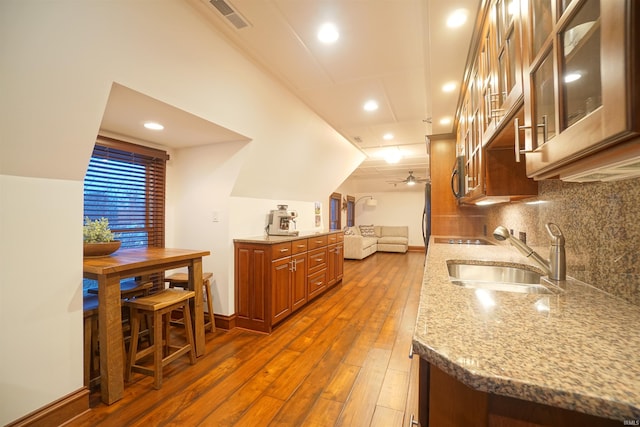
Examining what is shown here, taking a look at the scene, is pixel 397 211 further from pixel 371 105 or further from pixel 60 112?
pixel 60 112

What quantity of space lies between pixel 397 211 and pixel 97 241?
881 cm

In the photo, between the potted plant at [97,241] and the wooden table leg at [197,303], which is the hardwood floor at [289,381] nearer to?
the wooden table leg at [197,303]

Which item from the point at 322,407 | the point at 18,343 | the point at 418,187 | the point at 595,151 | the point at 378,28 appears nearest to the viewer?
the point at 595,151

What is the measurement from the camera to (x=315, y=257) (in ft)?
12.6

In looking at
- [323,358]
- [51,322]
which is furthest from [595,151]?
[51,322]

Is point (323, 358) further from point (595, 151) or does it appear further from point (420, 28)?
point (420, 28)

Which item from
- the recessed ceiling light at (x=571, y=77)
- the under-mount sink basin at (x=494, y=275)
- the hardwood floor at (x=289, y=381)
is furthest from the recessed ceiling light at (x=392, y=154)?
the recessed ceiling light at (x=571, y=77)

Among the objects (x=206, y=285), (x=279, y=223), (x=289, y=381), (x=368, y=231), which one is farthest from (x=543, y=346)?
(x=368, y=231)

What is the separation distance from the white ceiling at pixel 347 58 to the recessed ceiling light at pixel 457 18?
3cm

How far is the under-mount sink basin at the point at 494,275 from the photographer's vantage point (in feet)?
4.58

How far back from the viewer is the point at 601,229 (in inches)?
39.5

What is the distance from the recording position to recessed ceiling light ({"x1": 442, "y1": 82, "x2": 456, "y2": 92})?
2.51 meters

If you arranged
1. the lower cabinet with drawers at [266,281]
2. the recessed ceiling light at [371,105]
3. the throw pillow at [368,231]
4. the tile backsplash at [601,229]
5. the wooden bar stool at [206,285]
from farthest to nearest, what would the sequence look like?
the throw pillow at [368,231], the recessed ceiling light at [371,105], the lower cabinet with drawers at [266,281], the wooden bar stool at [206,285], the tile backsplash at [601,229]

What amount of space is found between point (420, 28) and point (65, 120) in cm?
236
